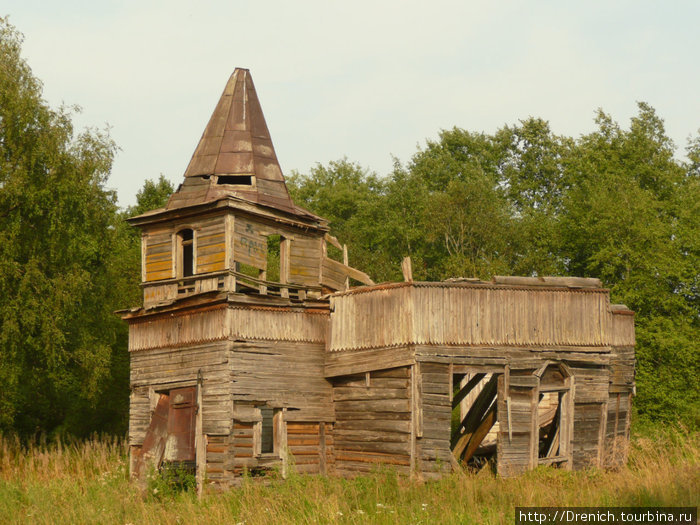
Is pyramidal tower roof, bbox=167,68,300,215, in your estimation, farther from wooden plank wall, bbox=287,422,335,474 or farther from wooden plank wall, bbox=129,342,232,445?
wooden plank wall, bbox=287,422,335,474

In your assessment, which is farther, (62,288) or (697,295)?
(697,295)

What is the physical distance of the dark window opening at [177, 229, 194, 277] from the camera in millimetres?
30641

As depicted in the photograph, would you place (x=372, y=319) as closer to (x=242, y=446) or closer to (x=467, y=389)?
(x=467, y=389)

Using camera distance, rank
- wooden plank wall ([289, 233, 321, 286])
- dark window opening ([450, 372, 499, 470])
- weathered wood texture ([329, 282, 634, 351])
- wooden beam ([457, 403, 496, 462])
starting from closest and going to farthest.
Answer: weathered wood texture ([329, 282, 634, 351]) < wooden beam ([457, 403, 496, 462]) < dark window opening ([450, 372, 499, 470]) < wooden plank wall ([289, 233, 321, 286])

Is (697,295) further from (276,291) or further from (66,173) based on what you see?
(66,173)

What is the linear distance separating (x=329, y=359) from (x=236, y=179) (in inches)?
261

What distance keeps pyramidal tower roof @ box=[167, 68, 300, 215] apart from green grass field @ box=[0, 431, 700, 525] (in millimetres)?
8795

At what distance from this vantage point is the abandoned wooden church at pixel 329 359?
2706cm

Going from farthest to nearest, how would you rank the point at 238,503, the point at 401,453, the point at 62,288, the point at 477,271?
the point at 477,271 → the point at 62,288 → the point at 401,453 → the point at 238,503

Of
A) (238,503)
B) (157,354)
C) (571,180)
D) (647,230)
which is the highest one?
(571,180)

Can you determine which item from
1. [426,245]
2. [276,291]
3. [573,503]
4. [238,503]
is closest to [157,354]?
[276,291]

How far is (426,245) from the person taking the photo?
59.9m

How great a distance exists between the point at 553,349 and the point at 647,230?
18.7m

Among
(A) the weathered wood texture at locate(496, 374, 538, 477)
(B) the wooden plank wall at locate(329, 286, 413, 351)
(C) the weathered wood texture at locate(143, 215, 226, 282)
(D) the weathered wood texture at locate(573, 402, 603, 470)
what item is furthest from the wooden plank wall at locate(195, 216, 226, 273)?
(D) the weathered wood texture at locate(573, 402, 603, 470)
